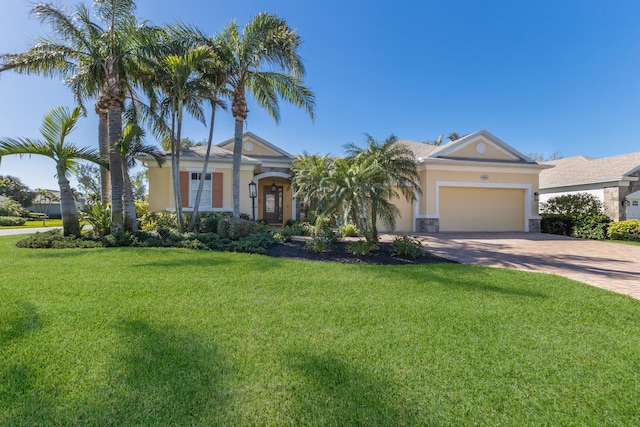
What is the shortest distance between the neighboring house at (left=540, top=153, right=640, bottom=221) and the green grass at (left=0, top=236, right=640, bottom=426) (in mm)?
15551

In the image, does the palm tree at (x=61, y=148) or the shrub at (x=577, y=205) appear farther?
the shrub at (x=577, y=205)

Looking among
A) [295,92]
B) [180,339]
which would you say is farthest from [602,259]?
[295,92]

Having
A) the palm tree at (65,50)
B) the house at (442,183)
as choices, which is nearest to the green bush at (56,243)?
the palm tree at (65,50)

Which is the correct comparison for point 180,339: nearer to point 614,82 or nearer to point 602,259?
point 602,259

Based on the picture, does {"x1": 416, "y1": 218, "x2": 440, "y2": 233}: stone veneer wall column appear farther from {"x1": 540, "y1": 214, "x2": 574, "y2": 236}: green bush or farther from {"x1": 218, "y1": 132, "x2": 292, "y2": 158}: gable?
{"x1": 218, "y1": 132, "x2": 292, "y2": 158}: gable

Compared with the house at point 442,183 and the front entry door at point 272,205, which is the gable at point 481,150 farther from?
the front entry door at point 272,205

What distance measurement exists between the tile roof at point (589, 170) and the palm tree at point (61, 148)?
23.5 meters

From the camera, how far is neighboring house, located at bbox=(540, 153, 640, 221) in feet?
51.2

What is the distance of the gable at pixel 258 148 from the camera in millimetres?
17219

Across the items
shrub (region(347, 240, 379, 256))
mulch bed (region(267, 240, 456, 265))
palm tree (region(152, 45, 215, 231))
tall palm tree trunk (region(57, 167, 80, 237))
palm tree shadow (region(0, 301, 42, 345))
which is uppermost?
palm tree (region(152, 45, 215, 231))

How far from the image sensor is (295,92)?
1228 cm

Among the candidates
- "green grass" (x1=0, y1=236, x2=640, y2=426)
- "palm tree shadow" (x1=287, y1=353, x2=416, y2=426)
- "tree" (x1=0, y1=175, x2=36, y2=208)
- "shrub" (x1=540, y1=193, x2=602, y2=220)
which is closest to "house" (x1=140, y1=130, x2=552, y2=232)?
"shrub" (x1=540, y1=193, x2=602, y2=220)

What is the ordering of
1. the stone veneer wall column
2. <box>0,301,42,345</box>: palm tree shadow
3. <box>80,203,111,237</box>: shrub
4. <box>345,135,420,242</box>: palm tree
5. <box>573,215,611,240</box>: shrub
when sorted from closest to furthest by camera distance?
<box>0,301,42,345</box>: palm tree shadow
<box>345,135,420,242</box>: palm tree
<box>80,203,111,237</box>: shrub
<box>573,215,611,240</box>: shrub
the stone veneer wall column

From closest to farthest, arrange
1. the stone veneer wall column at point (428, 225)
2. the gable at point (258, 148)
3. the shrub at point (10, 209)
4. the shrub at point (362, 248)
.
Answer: the shrub at point (362, 248) → the stone veneer wall column at point (428, 225) → the gable at point (258, 148) → the shrub at point (10, 209)
